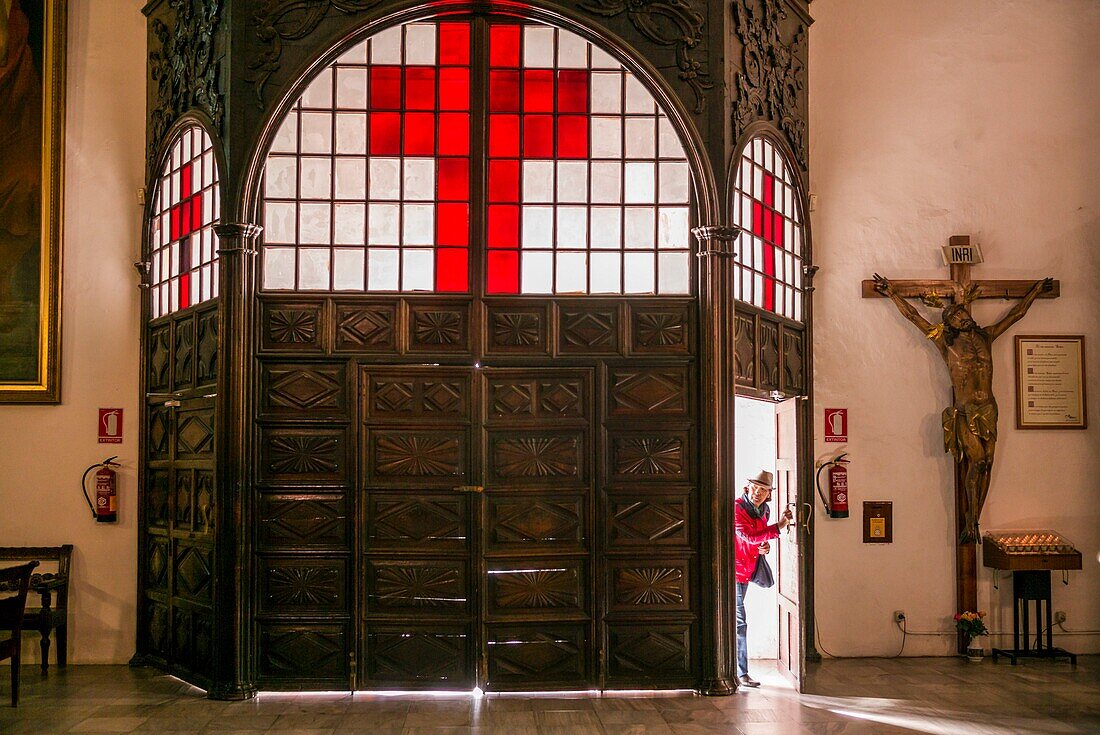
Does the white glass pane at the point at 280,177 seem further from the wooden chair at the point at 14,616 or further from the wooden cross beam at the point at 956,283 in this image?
the wooden cross beam at the point at 956,283

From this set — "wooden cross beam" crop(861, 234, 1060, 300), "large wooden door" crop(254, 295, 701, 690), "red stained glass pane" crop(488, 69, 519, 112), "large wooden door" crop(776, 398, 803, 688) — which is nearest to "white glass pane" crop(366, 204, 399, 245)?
"large wooden door" crop(254, 295, 701, 690)

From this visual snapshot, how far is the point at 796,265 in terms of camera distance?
30.0 ft

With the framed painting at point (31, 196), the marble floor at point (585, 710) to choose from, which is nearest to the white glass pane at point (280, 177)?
the framed painting at point (31, 196)

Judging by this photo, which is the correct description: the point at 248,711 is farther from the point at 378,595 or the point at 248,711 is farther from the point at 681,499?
Answer: the point at 681,499

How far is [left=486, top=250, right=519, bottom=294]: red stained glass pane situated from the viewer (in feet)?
25.6

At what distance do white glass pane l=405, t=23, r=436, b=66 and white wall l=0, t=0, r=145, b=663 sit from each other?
2665 mm

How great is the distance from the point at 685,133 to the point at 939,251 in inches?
117

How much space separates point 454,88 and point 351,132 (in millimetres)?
812

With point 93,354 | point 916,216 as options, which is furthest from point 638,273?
point 93,354

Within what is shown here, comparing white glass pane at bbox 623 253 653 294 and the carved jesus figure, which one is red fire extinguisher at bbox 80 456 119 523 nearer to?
white glass pane at bbox 623 253 653 294

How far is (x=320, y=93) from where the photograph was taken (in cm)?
785

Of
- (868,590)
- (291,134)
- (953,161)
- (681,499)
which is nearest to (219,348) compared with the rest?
(291,134)

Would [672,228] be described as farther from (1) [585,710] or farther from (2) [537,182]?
(1) [585,710]

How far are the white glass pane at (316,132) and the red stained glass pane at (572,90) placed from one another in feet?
5.54
